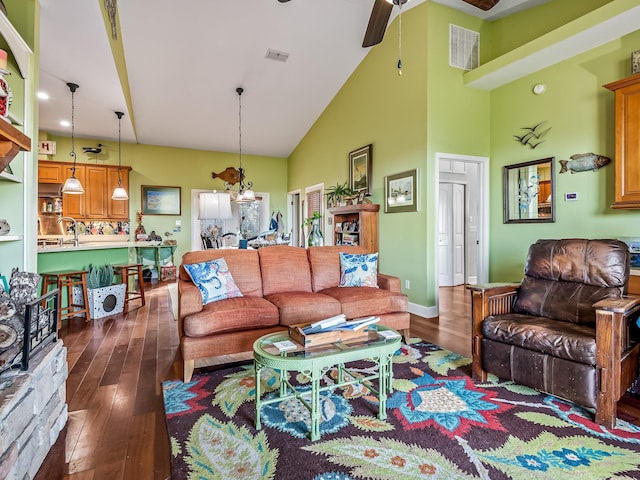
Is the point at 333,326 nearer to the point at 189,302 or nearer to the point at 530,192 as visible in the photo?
the point at 189,302

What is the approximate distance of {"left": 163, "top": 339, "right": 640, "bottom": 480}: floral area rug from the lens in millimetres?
1526

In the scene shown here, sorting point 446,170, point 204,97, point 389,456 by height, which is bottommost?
point 389,456

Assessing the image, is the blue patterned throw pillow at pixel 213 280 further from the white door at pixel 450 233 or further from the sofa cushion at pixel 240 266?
the white door at pixel 450 233

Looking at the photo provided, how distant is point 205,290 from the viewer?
2.78 meters

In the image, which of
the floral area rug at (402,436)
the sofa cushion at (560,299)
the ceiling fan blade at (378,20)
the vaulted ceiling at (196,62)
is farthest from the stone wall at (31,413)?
the ceiling fan blade at (378,20)

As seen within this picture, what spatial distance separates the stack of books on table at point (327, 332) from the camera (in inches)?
74.9

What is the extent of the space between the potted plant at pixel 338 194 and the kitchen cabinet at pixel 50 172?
518 cm

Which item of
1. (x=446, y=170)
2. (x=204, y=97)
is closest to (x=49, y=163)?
(x=204, y=97)

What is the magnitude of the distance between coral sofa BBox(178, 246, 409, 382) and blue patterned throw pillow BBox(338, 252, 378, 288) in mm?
82

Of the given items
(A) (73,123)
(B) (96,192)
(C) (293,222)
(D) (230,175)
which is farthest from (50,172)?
(C) (293,222)

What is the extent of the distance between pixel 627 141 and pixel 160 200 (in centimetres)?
773

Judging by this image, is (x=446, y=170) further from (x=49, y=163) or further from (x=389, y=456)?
(x=49, y=163)

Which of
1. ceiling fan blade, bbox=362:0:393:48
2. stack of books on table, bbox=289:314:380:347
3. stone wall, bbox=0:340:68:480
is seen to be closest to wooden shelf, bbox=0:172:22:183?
stone wall, bbox=0:340:68:480

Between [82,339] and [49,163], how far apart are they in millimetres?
4800
